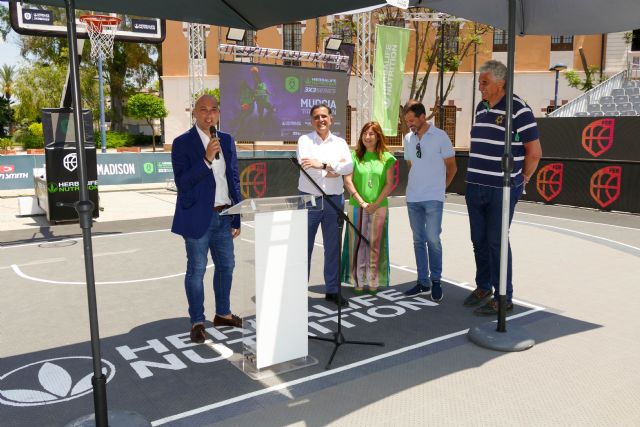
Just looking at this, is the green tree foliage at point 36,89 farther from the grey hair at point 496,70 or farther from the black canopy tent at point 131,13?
the grey hair at point 496,70

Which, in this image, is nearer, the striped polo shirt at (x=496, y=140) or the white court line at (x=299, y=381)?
the white court line at (x=299, y=381)

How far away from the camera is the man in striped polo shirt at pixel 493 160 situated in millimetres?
4871

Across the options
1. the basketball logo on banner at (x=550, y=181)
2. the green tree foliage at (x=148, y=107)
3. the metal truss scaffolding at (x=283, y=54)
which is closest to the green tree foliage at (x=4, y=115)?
the green tree foliage at (x=148, y=107)

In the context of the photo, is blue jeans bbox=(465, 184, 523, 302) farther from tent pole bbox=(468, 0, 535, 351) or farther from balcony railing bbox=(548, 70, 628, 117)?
balcony railing bbox=(548, 70, 628, 117)

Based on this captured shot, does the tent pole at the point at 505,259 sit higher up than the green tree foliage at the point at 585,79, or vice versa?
the green tree foliage at the point at 585,79

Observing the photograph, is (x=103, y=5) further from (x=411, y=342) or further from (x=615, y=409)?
(x=615, y=409)

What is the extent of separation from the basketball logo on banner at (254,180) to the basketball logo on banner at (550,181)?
7.08 meters

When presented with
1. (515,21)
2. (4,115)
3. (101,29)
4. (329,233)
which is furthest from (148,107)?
(515,21)

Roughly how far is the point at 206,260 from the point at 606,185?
446 inches

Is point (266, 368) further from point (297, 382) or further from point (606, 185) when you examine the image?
point (606, 185)

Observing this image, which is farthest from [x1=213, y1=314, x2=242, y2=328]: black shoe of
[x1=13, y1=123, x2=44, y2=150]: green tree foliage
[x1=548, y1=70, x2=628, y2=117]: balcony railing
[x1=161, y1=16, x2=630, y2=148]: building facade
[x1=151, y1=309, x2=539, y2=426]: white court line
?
[x1=13, y1=123, x2=44, y2=150]: green tree foliage

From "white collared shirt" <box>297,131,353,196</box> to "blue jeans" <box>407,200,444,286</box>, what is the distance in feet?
2.74

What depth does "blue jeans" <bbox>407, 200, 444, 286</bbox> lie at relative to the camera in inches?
222

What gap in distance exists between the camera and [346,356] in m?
4.31
